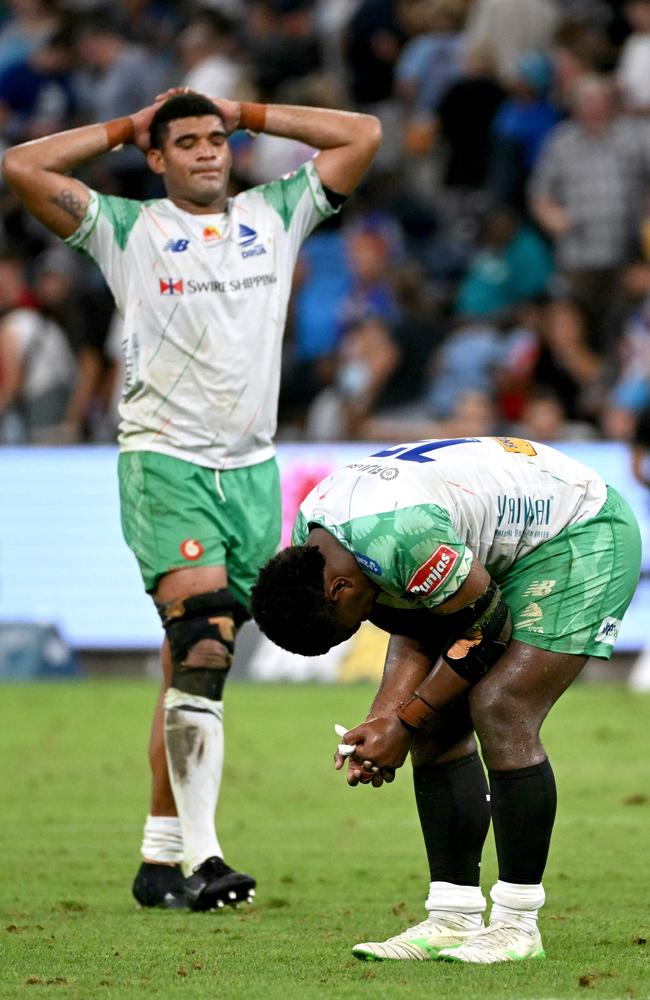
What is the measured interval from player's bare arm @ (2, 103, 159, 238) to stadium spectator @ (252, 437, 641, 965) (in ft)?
6.94

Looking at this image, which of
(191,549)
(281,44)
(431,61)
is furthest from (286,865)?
(281,44)

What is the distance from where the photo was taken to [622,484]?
13.2m

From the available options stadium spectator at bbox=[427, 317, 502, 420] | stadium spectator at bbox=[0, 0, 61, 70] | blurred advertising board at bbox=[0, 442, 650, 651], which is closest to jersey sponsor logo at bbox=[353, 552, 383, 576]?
blurred advertising board at bbox=[0, 442, 650, 651]

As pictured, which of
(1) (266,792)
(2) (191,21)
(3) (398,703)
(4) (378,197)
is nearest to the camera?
(3) (398,703)

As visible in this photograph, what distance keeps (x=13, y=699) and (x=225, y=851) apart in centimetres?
592

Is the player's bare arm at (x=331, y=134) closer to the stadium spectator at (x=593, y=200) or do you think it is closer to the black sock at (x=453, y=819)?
the black sock at (x=453, y=819)

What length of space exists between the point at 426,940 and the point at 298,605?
1216 mm

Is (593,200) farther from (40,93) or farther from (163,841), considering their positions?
(163,841)

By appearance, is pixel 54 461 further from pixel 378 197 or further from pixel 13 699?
pixel 378 197

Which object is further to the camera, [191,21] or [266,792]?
[191,21]

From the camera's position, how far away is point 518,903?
5.24 metres

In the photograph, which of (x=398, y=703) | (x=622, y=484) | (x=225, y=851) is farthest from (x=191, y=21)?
(x=398, y=703)

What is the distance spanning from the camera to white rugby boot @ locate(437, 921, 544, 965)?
5.20m

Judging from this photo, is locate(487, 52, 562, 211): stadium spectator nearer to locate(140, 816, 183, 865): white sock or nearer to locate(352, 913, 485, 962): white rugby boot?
locate(140, 816, 183, 865): white sock
